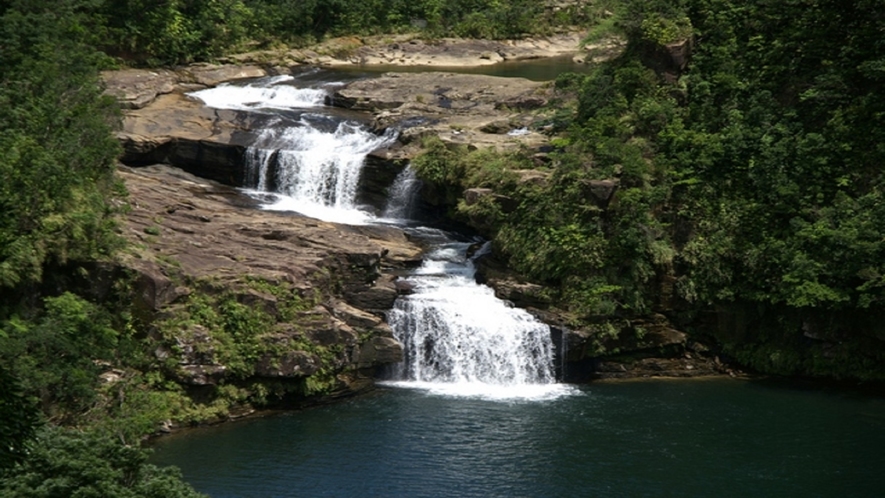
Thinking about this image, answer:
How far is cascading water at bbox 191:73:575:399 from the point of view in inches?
1216

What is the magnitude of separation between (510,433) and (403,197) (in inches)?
511

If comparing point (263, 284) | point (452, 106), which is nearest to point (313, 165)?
point (452, 106)

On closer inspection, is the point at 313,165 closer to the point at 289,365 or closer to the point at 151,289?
the point at 289,365

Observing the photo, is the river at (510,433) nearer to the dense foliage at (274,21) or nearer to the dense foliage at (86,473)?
the dense foliage at (86,473)

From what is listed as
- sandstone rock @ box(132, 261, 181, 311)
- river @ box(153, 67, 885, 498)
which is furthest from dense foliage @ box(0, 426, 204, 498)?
sandstone rock @ box(132, 261, 181, 311)

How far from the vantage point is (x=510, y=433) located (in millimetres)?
26922

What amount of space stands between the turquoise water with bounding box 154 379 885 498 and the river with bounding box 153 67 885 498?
49mm

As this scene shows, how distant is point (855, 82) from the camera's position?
3397cm

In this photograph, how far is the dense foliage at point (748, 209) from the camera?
30.9m

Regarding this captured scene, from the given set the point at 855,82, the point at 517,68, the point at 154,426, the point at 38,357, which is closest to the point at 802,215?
the point at 855,82

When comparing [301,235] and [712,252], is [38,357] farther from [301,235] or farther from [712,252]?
[712,252]

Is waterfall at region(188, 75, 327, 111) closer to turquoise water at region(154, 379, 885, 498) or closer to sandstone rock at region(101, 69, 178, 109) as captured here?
sandstone rock at region(101, 69, 178, 109)

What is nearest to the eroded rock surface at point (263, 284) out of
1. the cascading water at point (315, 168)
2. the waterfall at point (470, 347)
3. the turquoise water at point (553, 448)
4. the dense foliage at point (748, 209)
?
the waterfall at point (470, 347)

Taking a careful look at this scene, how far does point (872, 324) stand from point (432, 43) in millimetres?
35852
